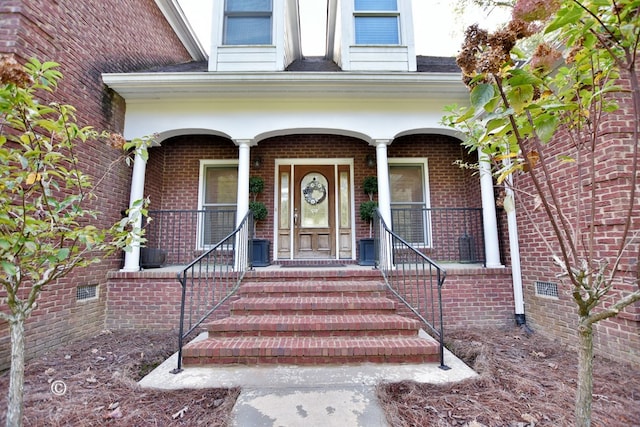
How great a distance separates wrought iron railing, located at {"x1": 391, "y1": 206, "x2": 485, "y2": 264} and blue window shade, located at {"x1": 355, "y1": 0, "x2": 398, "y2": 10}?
11.7ft

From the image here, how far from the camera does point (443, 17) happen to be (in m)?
7.74

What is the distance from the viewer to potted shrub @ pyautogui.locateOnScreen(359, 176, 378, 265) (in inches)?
193

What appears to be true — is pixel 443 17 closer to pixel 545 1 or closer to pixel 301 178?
pixel 301 178

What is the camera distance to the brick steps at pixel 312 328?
2.66 meters

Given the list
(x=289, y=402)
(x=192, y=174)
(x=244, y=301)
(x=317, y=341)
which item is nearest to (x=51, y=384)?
(x=244, y=301)

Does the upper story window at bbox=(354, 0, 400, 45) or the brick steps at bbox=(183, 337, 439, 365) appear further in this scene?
the upper story window at bbox=(354, 0, 400, 45)

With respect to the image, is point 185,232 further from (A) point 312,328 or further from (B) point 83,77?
(A) point 312,328

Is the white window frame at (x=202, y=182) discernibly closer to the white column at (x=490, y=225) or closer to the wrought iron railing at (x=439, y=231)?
the wrought iron railing at (x=439, y=231)

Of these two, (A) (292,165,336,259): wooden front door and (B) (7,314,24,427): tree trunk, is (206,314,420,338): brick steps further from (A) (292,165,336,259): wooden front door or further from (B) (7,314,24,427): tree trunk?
(A) (292,165,336,259): wooden front door

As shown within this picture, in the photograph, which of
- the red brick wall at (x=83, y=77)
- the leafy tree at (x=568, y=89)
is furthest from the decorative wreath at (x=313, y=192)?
the leafy tree at (x=568, y=89)

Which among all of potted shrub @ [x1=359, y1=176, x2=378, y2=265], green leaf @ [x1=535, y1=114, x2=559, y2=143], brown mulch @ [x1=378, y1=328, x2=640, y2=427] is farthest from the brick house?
green leaf @ [x1=535, y1=114, x2=559, y2=143]

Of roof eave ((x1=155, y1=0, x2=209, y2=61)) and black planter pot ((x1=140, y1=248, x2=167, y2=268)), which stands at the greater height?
roof eave ((x1=155, y1=0, x2=209, y2=61))

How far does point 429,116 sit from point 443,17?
5.18 meters

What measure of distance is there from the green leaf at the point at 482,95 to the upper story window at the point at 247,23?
4.81 m
